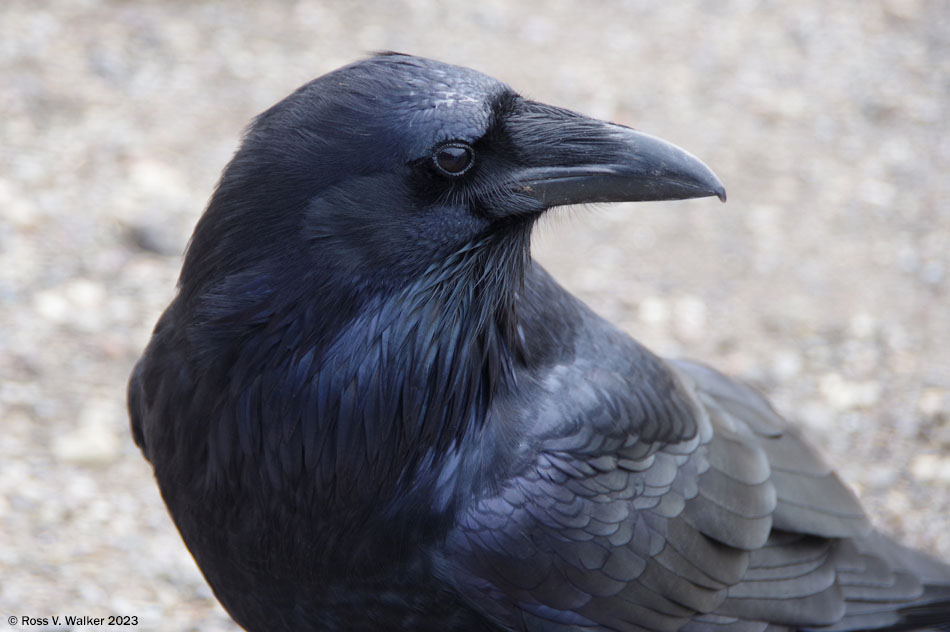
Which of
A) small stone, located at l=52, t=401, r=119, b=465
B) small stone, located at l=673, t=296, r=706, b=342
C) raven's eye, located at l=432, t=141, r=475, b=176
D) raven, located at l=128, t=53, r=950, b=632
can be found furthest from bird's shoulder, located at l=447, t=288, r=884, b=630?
small stone, located at l=52, t=401, r=119, b=465

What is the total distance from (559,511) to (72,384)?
3086 mm

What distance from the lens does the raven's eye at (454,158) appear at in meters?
3.04

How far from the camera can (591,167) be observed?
10.6ft

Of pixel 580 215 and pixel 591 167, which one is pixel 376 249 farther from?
pixel 580 215

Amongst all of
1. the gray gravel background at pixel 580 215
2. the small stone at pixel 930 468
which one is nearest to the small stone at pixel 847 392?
the gray gravel background at pixel 580 215

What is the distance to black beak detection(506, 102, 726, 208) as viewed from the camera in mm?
3205

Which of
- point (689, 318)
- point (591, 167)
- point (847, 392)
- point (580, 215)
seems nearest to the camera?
point (591, 167)

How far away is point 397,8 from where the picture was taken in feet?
30.1

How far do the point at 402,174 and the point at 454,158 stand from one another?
148mm

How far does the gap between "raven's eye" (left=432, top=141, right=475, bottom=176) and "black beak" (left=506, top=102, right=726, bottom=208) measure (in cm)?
18

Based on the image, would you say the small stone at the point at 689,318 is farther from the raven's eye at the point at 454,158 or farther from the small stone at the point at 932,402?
the raven's eye at the point at 454,158

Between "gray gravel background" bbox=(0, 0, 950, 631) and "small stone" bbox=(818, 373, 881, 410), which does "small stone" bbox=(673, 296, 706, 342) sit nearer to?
"gray gravel background" bbox=(0, 0, 950, 631)

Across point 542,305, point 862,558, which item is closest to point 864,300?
point 862,558

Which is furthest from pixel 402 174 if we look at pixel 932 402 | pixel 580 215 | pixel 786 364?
pixel 580 215
